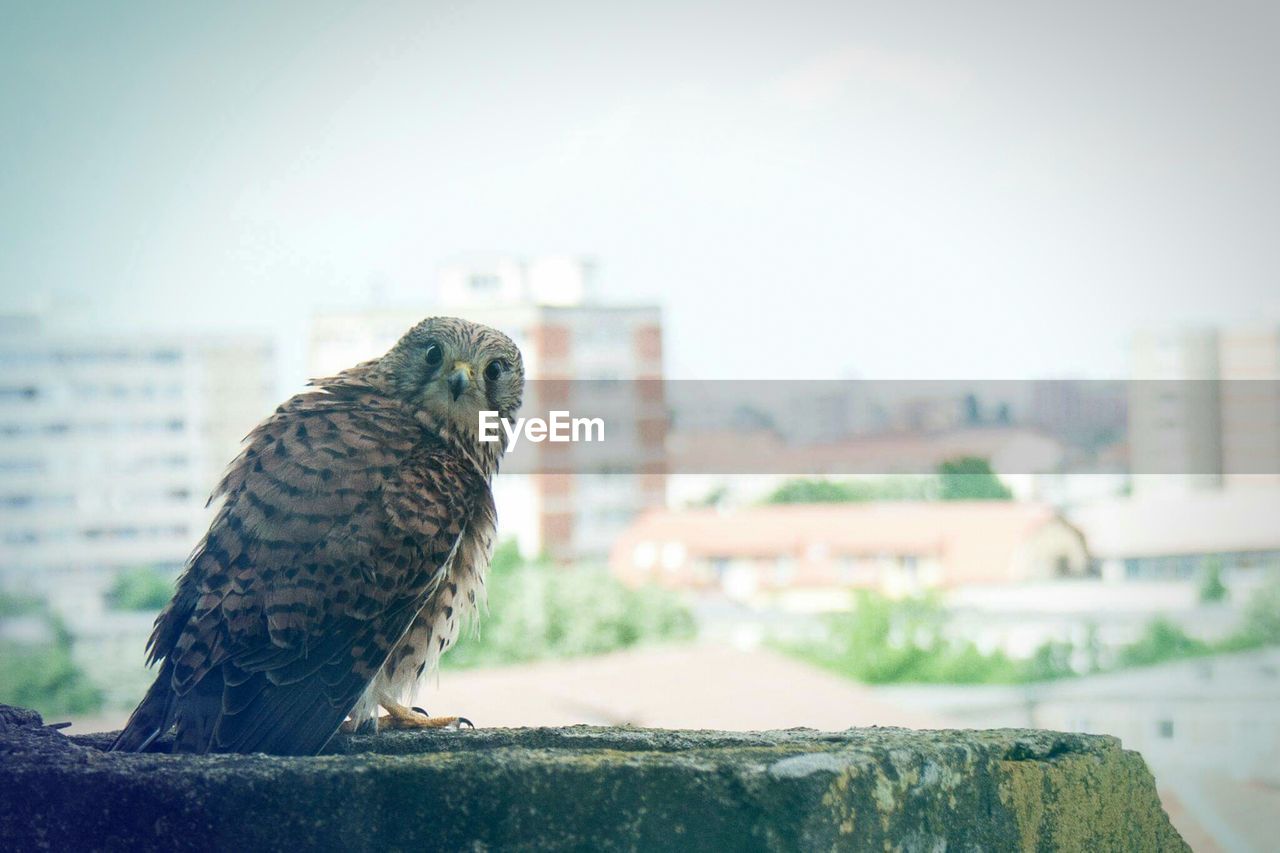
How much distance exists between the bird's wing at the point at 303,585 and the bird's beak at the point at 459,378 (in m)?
0.16

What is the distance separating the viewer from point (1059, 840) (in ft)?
5.14

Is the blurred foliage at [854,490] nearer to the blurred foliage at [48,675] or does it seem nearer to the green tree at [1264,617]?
the green tree at [1264,617]

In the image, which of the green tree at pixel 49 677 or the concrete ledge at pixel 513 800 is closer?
the concrete ledge at pixel 513 800

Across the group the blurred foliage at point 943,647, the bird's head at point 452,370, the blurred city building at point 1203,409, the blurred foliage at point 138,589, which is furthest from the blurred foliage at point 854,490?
the bird's head at point 452,370

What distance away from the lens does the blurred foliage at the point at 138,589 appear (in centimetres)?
3134

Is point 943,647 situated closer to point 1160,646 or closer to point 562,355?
point 1160,646

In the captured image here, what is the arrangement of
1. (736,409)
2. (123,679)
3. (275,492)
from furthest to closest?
(736,409), (123,679), (275,492)

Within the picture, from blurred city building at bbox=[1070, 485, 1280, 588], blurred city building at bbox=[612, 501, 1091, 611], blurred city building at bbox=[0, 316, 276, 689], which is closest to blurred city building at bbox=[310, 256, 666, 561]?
blurred city building at bbox=[612, 501, 1091, 611]

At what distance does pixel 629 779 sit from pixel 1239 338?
37717 mm

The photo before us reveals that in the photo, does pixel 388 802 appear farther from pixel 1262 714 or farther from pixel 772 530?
pixel 772 530

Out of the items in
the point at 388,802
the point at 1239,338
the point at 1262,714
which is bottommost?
the point at 1262,714

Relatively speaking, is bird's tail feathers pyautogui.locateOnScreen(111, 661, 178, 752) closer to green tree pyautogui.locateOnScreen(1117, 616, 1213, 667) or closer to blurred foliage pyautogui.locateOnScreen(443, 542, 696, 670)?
blurred foliage pyautogui.locateOnScreen(443, 542, 696, 670)

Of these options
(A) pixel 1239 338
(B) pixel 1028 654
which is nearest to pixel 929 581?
(B) pixel 1028 654

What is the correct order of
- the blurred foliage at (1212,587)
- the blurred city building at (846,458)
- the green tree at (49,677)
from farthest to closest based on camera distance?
the blurred foliage at (1212,587) → the blurred city building at (846,458) → the green tree at (49,677)
